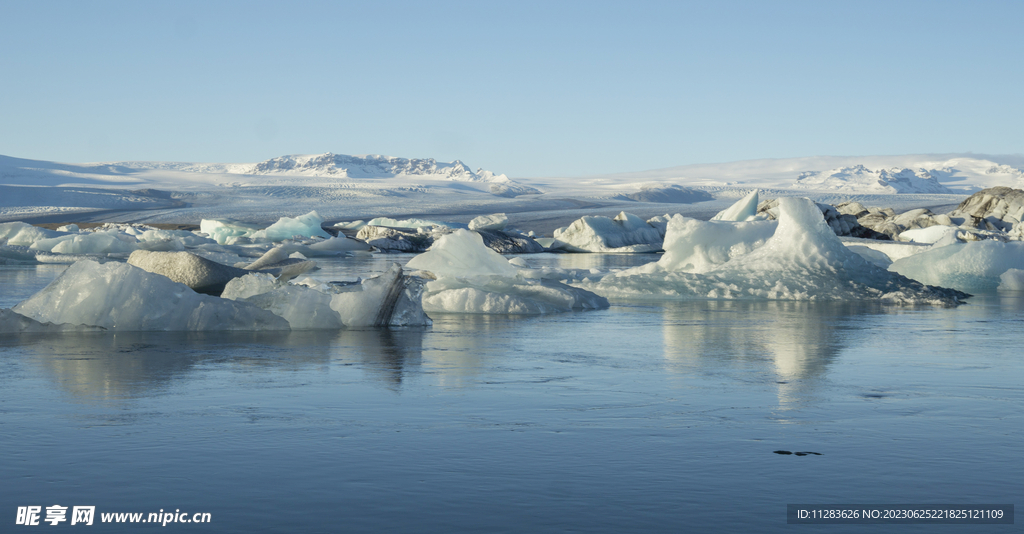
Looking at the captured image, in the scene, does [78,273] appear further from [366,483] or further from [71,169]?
[71,169]

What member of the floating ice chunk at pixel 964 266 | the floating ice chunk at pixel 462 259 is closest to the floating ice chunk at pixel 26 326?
the floating ice chunk at pixel 462 259

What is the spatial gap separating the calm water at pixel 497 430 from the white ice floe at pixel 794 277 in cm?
423

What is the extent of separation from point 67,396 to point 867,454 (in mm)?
2762

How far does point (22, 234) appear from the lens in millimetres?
26547

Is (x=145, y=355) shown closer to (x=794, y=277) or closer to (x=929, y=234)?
(x=794, y=277)

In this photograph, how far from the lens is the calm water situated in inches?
89.8

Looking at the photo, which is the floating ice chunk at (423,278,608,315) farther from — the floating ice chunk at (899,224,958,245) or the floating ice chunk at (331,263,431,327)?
the floating ice chunk at (899,224,958,245)

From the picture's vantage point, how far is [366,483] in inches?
96.5

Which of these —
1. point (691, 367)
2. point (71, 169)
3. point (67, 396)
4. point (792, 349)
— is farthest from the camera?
point (71, 169)

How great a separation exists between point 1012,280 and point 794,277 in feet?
11.2

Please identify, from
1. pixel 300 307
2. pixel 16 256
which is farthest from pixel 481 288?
pixel 16 256

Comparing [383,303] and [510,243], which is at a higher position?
[383,303]

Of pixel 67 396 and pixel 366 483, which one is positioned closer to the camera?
pixel 366 483

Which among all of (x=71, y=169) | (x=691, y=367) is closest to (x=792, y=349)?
(x=691, y=367)
